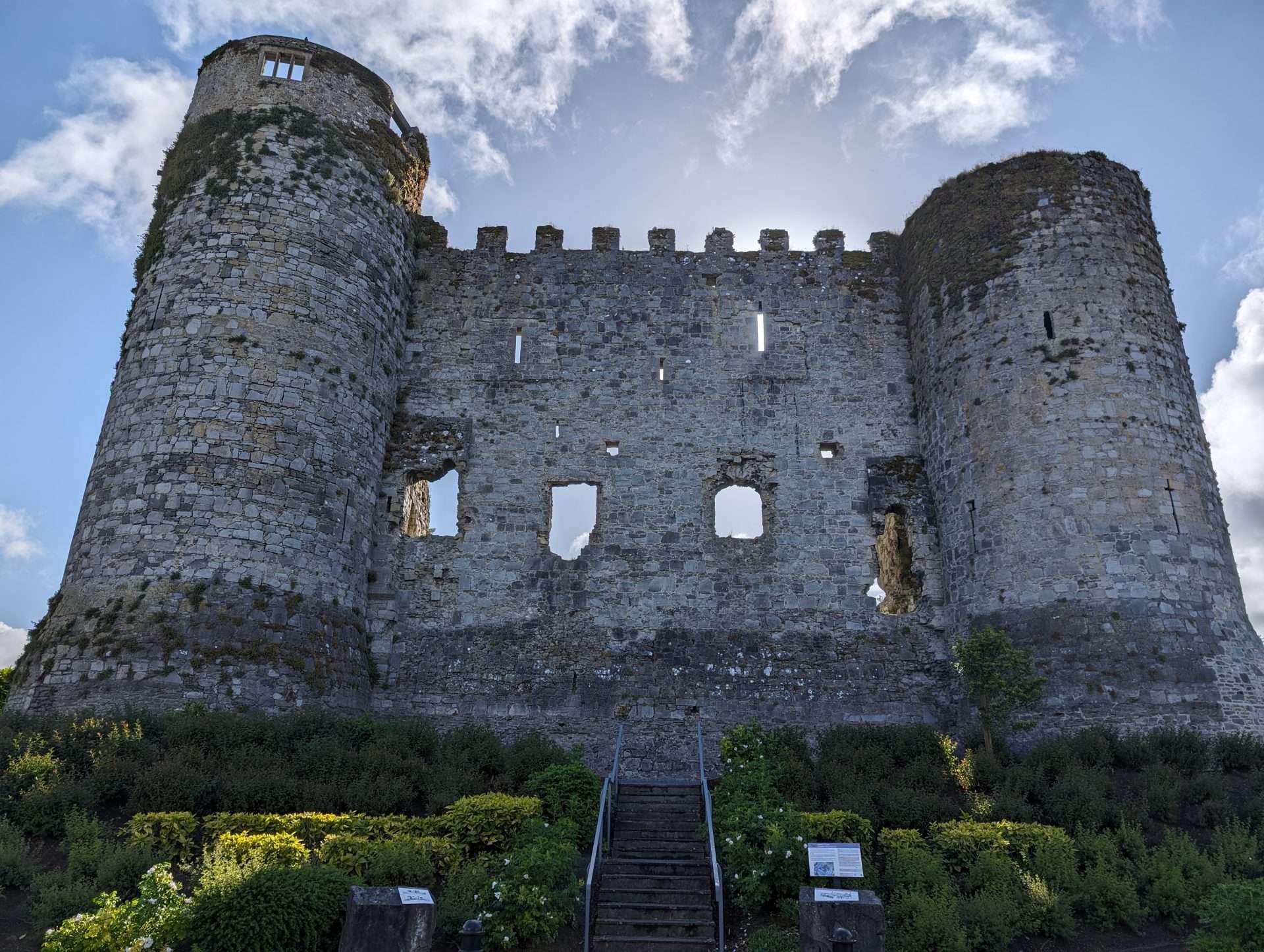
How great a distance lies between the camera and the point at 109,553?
47.8ft

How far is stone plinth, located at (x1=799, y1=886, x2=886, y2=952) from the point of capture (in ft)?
24.5

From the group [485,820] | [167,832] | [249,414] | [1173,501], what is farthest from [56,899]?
[1173,501]

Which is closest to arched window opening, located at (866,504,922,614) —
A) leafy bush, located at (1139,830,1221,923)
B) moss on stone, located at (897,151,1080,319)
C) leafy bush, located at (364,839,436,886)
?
moss on stone, located at (897,151,1080,319)

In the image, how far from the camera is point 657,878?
418 inches

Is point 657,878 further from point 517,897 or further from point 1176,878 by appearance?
point 1176,878

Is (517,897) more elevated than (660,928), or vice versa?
(517,897)

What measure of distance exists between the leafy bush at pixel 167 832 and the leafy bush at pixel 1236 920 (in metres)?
9.89

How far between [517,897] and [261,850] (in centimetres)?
275

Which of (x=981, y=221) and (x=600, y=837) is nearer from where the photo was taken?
(x=600, y=837)

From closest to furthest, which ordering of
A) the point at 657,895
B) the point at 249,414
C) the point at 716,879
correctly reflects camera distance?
the point at 716,879 → the point at 657,895 → the point at 249,414

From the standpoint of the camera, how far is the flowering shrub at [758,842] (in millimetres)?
9984

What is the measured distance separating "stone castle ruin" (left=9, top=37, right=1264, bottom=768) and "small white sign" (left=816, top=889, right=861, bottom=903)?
8.40 metres

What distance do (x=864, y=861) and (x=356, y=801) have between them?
6.33 meters

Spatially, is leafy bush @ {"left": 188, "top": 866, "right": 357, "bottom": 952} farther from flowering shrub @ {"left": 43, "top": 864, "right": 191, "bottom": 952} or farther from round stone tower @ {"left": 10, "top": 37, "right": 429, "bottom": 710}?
round stone tower @ {"left": 10, "top": 37, "right": 429, "bottom": 710}
